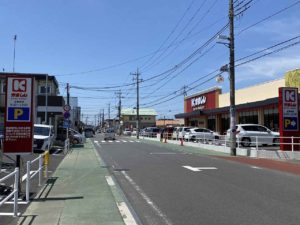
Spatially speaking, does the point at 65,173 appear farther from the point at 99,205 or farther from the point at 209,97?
the point at 209,97

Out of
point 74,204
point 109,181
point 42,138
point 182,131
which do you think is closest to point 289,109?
point 109,181

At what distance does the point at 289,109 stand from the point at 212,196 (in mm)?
16338

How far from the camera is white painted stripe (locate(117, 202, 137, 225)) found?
896cm

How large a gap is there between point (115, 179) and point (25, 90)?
18.7 ft

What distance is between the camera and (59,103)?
58.9 meters

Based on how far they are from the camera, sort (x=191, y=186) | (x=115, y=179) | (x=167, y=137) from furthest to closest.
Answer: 1. (x=167, y=137)
2. (x=115, y=179)
3. (x=191, y=186)

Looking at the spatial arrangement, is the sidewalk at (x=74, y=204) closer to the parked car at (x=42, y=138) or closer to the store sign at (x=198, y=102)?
the parked car at (x=42, y=138)

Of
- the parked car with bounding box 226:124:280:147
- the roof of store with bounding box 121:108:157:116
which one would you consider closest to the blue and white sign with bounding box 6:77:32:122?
the parked car with bounding box 226:124:280:147

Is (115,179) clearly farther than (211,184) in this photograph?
Yes

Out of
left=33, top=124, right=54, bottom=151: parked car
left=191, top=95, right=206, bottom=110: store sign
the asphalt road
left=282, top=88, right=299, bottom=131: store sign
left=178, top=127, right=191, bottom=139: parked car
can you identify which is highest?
left=191, top=95, right=206, bottom=110: store sign

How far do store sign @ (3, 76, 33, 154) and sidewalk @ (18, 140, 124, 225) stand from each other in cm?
143

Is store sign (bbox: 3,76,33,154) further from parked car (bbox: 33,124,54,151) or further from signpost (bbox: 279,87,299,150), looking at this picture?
parked car (bbox: 33,124,54,151)

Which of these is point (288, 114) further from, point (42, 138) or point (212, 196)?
point (212, 196)

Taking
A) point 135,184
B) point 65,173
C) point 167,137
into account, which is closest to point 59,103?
point 167,137
